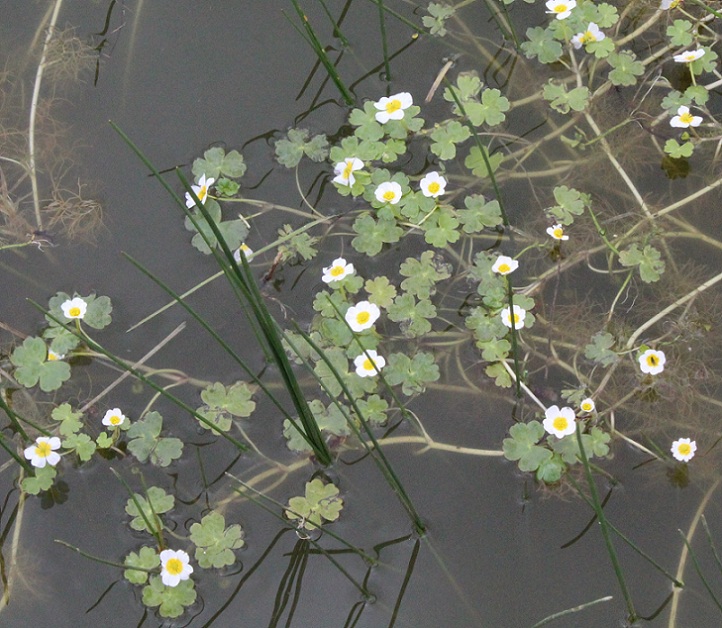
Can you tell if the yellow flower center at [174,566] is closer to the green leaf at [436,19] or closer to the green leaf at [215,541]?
the green leaf at [215,541]

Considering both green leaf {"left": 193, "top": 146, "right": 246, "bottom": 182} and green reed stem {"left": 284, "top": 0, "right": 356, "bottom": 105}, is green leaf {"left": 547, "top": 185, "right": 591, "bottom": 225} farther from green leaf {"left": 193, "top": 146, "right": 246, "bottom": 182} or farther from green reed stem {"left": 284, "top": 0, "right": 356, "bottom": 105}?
green leaf {"left": 193, "top": 146, "right": 246, "bottom": 182}

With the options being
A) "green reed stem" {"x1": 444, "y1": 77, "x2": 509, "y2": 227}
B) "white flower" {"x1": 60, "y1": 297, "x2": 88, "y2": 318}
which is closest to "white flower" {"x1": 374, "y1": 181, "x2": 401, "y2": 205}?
"green reed stem" {"x1": 444, "y1": 77, "x2": 509, "y2": 227}

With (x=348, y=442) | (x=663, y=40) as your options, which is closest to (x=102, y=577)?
(x=348, y=442)

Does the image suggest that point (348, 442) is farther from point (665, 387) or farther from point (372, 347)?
point (665, 387)

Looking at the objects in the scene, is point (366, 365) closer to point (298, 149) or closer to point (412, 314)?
point (412, 314)

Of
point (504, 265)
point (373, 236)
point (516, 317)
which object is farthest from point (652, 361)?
point (373, 236)

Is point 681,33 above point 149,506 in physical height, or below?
above
